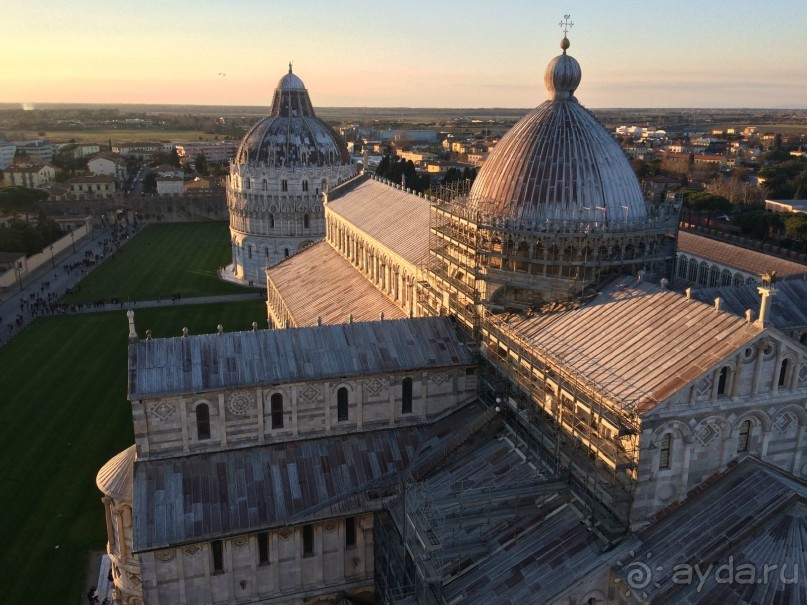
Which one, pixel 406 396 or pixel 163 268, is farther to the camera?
pixel 163 268

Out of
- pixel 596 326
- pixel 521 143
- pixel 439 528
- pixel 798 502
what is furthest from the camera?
pixel 521 143

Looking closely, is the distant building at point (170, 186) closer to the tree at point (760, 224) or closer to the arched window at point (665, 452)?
the tree at point (760, 224)

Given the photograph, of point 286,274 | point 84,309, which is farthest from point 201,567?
point 84,309

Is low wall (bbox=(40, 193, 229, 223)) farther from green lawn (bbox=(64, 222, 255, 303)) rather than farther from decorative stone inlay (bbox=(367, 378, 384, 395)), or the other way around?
decorative stone inlay (bbox=(367, 378, 384, 395))

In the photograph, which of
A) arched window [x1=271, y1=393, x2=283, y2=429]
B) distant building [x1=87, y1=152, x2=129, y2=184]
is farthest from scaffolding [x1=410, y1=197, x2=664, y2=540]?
distant building [x1=87, y1=152, x2=129, y2=184]

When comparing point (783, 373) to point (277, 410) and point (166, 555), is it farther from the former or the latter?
point (166, 555)

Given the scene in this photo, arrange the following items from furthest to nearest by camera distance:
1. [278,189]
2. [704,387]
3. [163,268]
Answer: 1. [278,189]
2. [163,268]
3. [704,387]

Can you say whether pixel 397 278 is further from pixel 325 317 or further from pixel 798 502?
pixel 798 502

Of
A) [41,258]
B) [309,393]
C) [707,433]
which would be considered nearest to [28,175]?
[41,258]
